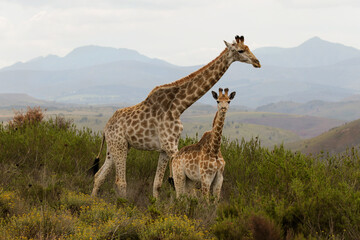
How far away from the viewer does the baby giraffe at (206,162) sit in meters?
7.71

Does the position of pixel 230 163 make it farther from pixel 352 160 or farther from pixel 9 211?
pixel 9 211

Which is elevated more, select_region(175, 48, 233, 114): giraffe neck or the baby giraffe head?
select_region(175, 48, 233, 114): giraffe neck

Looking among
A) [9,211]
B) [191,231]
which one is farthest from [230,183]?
[9,211]

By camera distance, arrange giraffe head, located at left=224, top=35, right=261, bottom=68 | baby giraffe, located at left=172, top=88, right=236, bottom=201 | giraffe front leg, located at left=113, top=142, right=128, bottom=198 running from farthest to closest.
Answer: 1. giraffe front leg, located at left=113, top=142, right=128, bottom=198
2. giraffe head, located at left=224, top=35, right=261, bottom=68
3. baby giraffe, located at left=172, top=88, right=236, bottom=201

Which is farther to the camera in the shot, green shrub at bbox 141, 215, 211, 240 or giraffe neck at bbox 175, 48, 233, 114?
giraffe neck at bbox 175, 48, 233, 114

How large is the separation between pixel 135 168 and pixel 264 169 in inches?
165

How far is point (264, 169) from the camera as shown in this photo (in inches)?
334

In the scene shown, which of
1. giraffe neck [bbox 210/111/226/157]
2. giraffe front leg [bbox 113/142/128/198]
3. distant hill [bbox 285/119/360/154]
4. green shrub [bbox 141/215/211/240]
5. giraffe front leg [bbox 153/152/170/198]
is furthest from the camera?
distant hill [bbox 285/119/360/154]

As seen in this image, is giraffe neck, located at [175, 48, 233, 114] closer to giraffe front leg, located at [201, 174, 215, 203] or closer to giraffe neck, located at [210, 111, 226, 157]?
giraffe neck, located at [210, 111, 226, 157]

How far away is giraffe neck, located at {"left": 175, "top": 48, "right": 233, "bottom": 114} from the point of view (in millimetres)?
8500

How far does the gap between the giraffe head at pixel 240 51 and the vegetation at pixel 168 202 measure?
2055mm

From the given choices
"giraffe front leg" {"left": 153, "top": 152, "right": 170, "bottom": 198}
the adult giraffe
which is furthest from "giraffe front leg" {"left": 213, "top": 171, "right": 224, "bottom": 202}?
"giraffe front leg" {"left": 153, "top": 152, "right": 170, "bottom": 198}

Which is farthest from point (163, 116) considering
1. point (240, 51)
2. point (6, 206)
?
point (6, 206)

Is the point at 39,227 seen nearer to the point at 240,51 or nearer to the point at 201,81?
the point at 201,81
